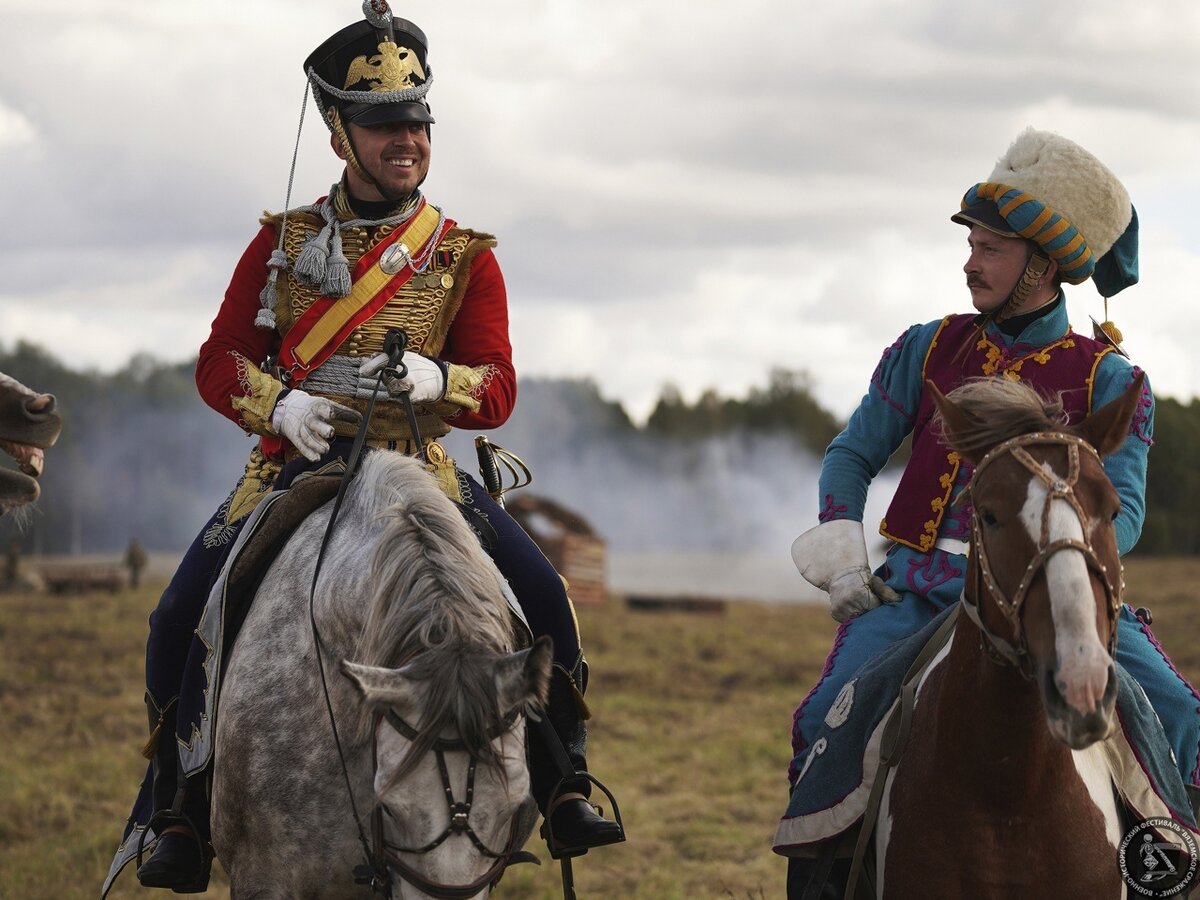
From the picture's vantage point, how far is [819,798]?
14.7ft

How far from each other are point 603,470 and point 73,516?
19.4 m

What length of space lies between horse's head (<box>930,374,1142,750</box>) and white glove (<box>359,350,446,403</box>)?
1.88 metres

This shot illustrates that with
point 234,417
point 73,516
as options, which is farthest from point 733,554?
point 234,417

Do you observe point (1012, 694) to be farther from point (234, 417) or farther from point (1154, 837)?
point (234, 417)

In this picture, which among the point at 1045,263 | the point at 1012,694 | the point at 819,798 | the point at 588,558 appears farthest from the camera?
the point at 588,558

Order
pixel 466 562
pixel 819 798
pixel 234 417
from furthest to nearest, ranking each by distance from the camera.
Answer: pixel 234 417 < pixel 819 798 < pixel 466 562

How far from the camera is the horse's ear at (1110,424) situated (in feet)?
12.3

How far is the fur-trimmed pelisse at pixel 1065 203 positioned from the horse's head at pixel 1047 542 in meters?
0.91

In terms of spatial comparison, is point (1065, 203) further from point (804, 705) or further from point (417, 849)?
point (417, 849)

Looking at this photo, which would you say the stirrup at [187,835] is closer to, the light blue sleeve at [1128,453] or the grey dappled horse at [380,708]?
the grey dappled horse at [380,708]

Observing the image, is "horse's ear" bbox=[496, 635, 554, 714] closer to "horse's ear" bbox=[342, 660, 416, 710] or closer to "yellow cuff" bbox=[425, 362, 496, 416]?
"horse's ear" bbox=[342, 660, 416, 710]

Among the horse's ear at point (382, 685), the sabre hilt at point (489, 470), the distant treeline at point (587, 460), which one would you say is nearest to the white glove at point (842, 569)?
the sabre hilt at point (489, 470)

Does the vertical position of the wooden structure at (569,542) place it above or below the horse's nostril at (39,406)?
above

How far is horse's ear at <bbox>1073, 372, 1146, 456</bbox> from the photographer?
3.75m
